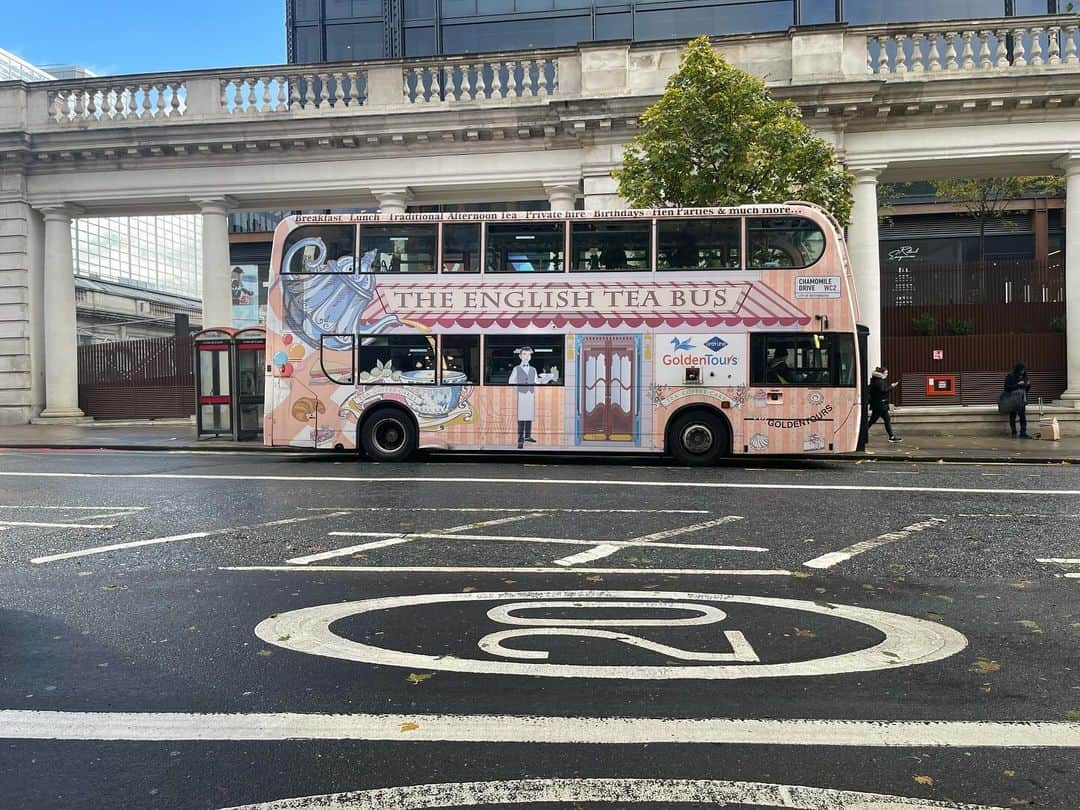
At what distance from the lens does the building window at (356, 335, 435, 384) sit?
15062 millimetres

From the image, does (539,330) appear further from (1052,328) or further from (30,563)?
(1052,328)

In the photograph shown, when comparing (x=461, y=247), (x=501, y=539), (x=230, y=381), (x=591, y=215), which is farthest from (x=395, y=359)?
(x=501, y=539)

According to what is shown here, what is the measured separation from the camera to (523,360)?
582 inches

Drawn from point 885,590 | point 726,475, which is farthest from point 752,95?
point 885,590

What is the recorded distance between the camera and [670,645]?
4.57 metres

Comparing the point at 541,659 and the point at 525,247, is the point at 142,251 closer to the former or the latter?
the point at 525,247

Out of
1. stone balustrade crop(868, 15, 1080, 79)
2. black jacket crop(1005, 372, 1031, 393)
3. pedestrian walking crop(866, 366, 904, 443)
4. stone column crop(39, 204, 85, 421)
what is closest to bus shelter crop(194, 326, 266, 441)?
stone column crop(39, 204, 85, 421)

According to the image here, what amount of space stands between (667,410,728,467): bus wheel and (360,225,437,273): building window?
16.2ft

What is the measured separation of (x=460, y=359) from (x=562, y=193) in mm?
8551

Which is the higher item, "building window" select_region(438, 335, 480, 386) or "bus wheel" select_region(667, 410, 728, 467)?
"building window" select_region(438, 335, 480, 386)

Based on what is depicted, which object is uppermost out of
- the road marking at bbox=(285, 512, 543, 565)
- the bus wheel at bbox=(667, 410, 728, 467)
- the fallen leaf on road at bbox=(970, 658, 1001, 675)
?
the bus wheel at bbox=(667, 410, 728, 467)

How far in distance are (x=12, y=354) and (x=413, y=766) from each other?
25326 millimetres

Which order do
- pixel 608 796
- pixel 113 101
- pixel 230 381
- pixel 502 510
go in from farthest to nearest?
pixel 113 101, pixel 230 381, pixel 502 510, pixel 608 796

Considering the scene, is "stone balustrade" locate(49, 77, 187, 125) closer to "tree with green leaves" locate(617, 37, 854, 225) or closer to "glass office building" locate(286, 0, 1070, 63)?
"glass office building" locate(286, 0, 1070, 63)
